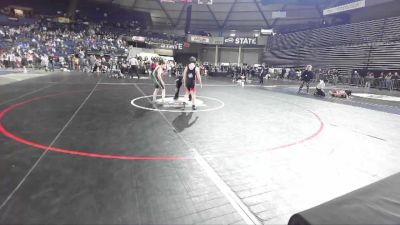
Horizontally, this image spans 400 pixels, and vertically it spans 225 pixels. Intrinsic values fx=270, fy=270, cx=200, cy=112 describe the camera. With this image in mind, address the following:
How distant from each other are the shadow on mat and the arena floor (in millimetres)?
25

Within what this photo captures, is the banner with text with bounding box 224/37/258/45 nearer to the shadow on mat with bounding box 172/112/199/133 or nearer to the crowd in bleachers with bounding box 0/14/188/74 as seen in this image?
the crowd in bleachers with bounding box 0/14/188/74

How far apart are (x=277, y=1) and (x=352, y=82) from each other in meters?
10.2

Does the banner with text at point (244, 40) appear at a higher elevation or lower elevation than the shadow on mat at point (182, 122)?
higher

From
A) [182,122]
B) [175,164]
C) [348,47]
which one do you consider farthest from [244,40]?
[175,164]

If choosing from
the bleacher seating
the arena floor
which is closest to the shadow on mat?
the arena floor

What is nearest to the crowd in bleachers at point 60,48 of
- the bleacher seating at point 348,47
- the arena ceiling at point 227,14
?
the arena ceiling at point 227,14

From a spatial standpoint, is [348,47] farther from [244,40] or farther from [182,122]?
[182,122]

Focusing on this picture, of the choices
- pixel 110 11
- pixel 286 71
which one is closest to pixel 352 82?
pixel 286 71

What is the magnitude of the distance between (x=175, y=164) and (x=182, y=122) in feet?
8.33

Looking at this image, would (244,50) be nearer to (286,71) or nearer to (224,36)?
(224,36)

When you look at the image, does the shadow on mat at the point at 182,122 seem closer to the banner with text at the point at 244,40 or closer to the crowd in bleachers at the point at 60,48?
the crowd in bleachers at the point at 60,48

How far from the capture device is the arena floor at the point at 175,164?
8.50 ft

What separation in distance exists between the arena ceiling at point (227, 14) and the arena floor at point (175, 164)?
35905mm

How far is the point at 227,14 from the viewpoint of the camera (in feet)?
143
